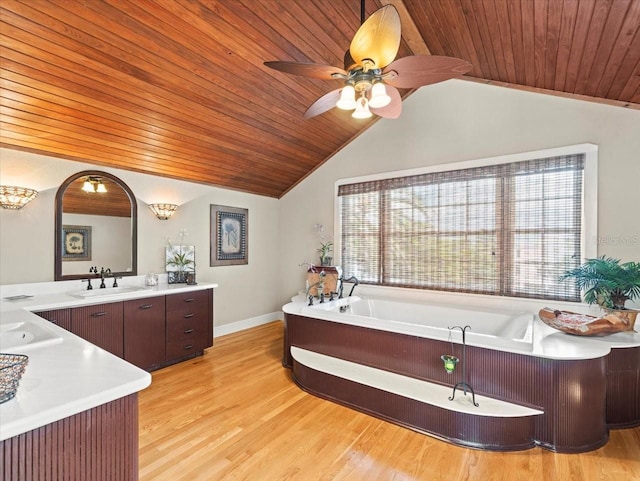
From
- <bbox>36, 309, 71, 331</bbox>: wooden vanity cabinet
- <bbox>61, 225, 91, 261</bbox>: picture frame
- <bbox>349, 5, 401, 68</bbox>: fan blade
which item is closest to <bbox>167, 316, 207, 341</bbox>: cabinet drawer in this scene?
<bbox>36, 309, 71, 331</bbox>: wooden vanity cabinet

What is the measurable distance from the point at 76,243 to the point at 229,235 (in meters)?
1.89

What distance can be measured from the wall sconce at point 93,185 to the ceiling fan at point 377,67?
2.61m

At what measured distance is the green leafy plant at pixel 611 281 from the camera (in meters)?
2.39

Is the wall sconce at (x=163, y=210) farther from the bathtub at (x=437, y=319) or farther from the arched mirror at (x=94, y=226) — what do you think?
the bathtub at (x=437, y=319)

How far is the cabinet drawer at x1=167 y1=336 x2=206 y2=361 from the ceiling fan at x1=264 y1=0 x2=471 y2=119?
3.02 metres

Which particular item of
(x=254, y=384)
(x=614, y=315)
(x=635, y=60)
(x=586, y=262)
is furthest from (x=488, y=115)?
(x=254, y=384)

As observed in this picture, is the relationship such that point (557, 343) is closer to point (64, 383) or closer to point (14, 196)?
point (64, 383)

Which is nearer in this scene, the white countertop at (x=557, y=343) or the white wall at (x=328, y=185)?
the white countertop at (x=557, y=343)

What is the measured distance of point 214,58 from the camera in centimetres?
260

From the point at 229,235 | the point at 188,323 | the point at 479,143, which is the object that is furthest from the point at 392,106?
the point at 229,235

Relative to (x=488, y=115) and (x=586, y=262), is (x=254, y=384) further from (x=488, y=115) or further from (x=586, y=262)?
(x=488, y=115)

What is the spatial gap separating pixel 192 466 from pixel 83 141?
2.92 meters

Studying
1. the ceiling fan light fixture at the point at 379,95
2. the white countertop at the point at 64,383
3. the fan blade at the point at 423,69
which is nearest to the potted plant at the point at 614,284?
the fan blade at the point at 423,69

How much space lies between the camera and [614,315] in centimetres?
235
